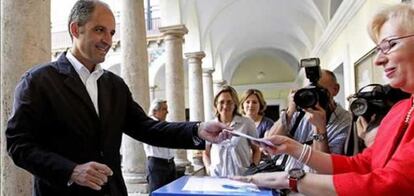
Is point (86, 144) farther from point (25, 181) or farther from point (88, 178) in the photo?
point (25, 181)

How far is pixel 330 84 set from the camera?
277cm

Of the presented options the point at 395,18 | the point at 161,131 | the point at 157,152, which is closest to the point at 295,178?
the point at 395,18

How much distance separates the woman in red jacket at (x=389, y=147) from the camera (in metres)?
1.24

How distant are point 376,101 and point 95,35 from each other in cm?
145

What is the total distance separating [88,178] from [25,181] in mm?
1500

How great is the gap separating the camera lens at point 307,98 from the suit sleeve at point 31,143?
1081 millimetres

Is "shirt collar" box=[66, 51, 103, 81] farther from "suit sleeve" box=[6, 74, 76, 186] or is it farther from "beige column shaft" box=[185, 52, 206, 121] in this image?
"beige column shaft" box=[185, 52, 206, 121]

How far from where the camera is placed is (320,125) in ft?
6.89

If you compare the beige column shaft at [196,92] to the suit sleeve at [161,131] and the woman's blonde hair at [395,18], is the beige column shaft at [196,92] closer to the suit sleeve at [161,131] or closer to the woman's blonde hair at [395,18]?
the suit sleeve at [161,131]

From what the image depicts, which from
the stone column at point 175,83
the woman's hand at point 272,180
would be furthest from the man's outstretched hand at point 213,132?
the stone column at point 175,83

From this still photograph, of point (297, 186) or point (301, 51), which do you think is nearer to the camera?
point (297, 186)

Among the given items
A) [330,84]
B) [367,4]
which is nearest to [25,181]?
[330,84]

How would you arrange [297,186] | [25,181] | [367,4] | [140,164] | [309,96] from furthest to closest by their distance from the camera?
[367,4], [140,164], [25,181], [309,96], [297,186]

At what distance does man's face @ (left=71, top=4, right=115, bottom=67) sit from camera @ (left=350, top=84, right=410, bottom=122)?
1.32 m
